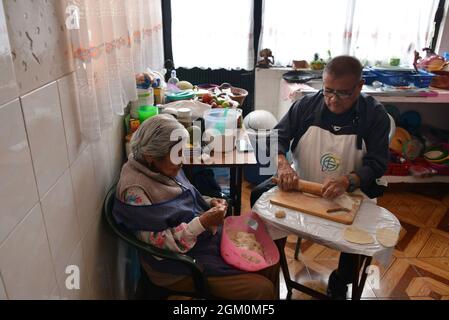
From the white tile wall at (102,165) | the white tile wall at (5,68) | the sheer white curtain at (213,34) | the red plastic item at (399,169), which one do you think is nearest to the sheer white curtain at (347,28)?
the sheer white curtain at (213,34)

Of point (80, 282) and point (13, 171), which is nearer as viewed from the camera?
point (13, 171)

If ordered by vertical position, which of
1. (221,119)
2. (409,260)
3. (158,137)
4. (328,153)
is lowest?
(409,260)

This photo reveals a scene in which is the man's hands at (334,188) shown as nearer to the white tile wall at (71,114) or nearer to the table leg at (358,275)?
the table leg at (358,275)

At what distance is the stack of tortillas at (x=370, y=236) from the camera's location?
118 centimetres

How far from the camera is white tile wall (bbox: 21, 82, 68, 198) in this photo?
82 cm

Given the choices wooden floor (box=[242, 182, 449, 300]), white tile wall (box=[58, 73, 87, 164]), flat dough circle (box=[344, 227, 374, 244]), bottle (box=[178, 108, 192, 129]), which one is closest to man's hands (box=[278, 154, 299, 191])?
flat dough circle (box=[344, 227, 374, 244])

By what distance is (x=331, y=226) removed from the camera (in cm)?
127

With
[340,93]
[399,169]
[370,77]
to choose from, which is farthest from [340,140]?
[399,169]

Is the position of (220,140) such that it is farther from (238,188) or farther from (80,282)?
(80,282)

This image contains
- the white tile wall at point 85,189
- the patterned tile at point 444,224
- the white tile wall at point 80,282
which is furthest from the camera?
the patterned tile at point 444,224

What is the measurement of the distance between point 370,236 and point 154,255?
2.53 ft

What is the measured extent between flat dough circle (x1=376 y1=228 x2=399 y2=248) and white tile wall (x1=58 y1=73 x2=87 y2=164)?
3.52 ft

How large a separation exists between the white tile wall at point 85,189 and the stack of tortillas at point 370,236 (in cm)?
91

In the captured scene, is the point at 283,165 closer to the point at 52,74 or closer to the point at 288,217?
the point at 288,217
